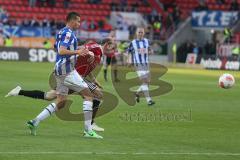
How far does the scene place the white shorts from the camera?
44.0ft

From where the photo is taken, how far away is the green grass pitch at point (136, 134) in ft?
37.5

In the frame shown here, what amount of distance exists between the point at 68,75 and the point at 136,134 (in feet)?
6.38

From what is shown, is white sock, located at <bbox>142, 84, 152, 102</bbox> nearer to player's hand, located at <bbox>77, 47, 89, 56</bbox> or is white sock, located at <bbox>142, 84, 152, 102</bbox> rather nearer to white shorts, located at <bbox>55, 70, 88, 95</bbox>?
white shorts, located at <bbox>55, 70, 88, 95</bbox>

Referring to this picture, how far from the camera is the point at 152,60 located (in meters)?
54.5

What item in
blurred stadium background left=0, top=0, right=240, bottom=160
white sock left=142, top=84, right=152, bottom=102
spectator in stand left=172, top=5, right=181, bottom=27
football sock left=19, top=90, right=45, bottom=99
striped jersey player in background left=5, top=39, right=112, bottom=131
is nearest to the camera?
blurred stadium background left=0, top=0, right=240, bottom=160

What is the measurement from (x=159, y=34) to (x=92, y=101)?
43.4 metres

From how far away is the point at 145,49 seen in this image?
76.3 feet

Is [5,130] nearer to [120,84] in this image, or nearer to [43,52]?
[120,84]

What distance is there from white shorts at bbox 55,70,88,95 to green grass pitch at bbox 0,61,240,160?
0.88 m

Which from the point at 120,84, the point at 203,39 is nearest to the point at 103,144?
the point at 120,84

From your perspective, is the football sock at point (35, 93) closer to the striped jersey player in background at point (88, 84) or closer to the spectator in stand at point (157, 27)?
the striped jersey player in background at point (88, 84)

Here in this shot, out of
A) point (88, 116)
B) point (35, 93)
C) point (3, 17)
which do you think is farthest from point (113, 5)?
point (88, 116)

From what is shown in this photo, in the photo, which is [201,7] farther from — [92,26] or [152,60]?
[92,26]

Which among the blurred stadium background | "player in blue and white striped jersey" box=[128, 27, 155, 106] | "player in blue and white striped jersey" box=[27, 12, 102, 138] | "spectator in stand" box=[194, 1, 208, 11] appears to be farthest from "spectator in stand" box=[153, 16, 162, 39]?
"player in blue and white striped jersey" box=[27, 12, 102, 138]
